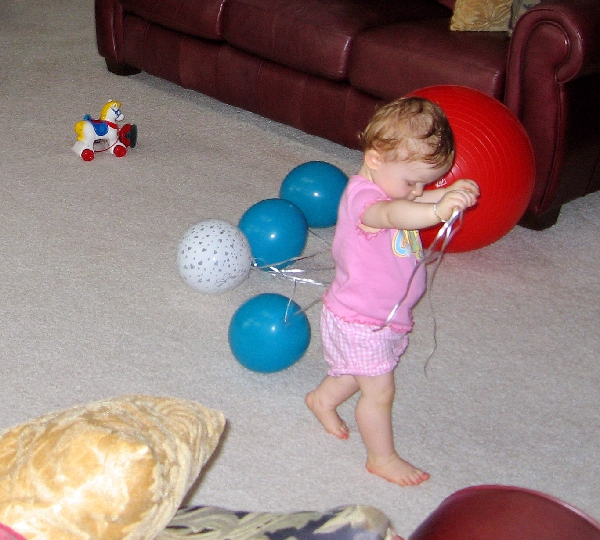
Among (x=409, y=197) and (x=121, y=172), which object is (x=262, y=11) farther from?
(x=409, y=197)

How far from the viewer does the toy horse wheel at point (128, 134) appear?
8.80 feet

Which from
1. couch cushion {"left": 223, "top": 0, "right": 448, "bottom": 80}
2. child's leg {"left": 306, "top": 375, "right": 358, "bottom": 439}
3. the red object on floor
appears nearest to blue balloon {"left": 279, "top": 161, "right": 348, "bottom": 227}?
couch cushion {"left": 223, "top": 0, "right": 448, "bottom": 80}

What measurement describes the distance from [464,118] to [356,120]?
0.73 metres

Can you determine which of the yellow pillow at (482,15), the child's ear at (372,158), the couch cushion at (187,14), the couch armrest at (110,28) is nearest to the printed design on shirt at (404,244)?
the child's ear at (372,158)

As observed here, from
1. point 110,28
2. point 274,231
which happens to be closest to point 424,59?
point 274,231

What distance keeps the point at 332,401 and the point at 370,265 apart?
0.34 meters

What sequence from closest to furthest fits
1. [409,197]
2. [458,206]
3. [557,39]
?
[458,206] → [409,197] → [557,39]

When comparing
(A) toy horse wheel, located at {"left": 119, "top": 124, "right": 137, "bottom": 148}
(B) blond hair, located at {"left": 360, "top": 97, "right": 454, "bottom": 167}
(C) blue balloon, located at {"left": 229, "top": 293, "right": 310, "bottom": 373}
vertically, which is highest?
(B) blond hair, located at {"left": 360, "top": 97, "right": 454, "bottom": 167}

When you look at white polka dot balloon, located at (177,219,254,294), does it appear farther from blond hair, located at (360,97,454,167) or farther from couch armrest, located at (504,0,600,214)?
couch armrest, located at (504,0,600,214)

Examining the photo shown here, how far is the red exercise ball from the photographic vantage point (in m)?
1.93

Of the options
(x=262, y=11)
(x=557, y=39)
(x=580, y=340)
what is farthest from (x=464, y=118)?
(x=262, y=11)

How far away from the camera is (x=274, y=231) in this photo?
2000 millimetres

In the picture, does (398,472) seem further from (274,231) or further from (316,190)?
(316,190)

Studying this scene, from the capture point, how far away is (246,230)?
202 centimetres
